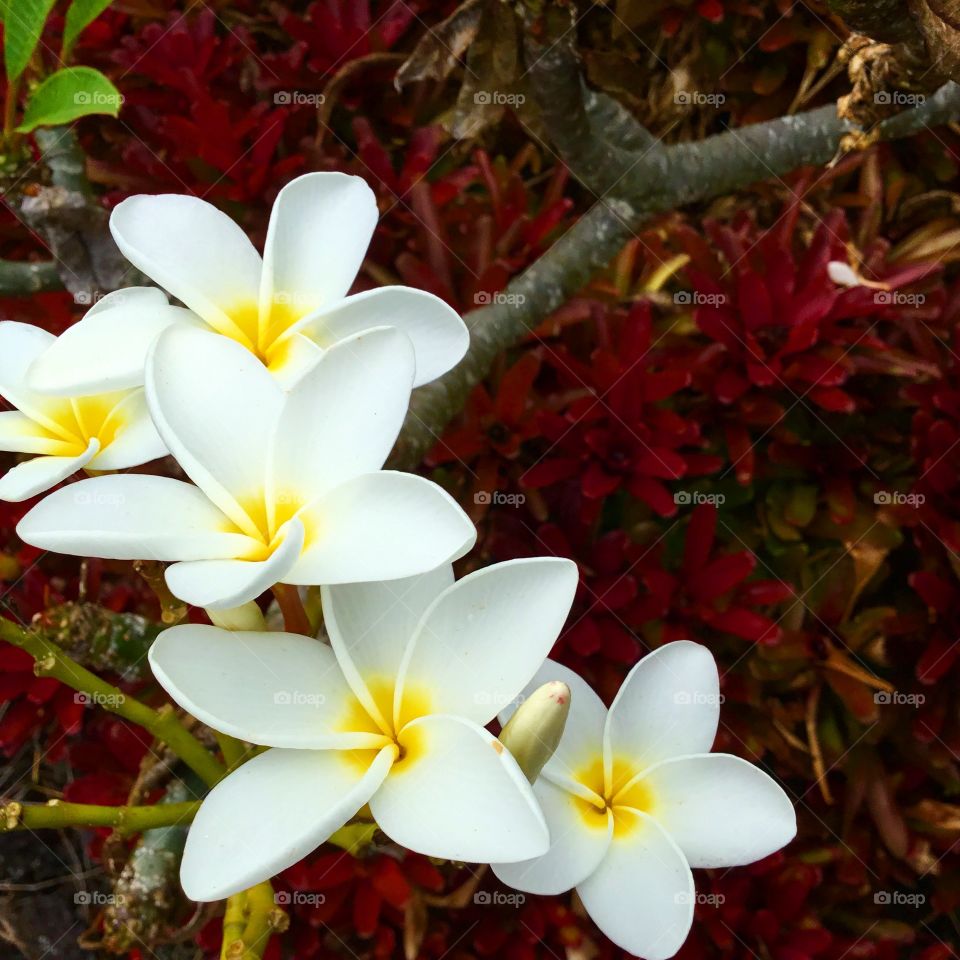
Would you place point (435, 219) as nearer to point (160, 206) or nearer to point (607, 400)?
point (607, 400)

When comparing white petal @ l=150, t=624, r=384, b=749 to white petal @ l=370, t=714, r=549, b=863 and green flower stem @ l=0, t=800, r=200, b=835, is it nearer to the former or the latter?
white petal @ l=370, t=714, r=549, b=863

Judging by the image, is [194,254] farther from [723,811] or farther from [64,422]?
[723,811]

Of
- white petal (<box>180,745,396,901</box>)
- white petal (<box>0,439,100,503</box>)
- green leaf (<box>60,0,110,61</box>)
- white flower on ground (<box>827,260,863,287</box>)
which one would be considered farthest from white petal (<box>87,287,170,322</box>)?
white flower on ground (<box>827,260,863,287</box>)

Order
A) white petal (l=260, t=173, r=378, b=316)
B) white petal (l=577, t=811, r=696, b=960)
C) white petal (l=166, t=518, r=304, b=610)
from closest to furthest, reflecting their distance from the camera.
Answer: white petal (l=166, t=518, r=304, b=610) < white petal (l=577, t=811, r=696, b=960) < white petal (l=260, t=173, r=378, b=316)

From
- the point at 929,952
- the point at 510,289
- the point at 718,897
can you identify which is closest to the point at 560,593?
the point at 510,289

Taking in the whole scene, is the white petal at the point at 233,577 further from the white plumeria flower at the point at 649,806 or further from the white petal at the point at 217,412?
the white plumeria flower at the point at 649,806

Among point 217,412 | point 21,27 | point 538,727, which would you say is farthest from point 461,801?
point 21,27
